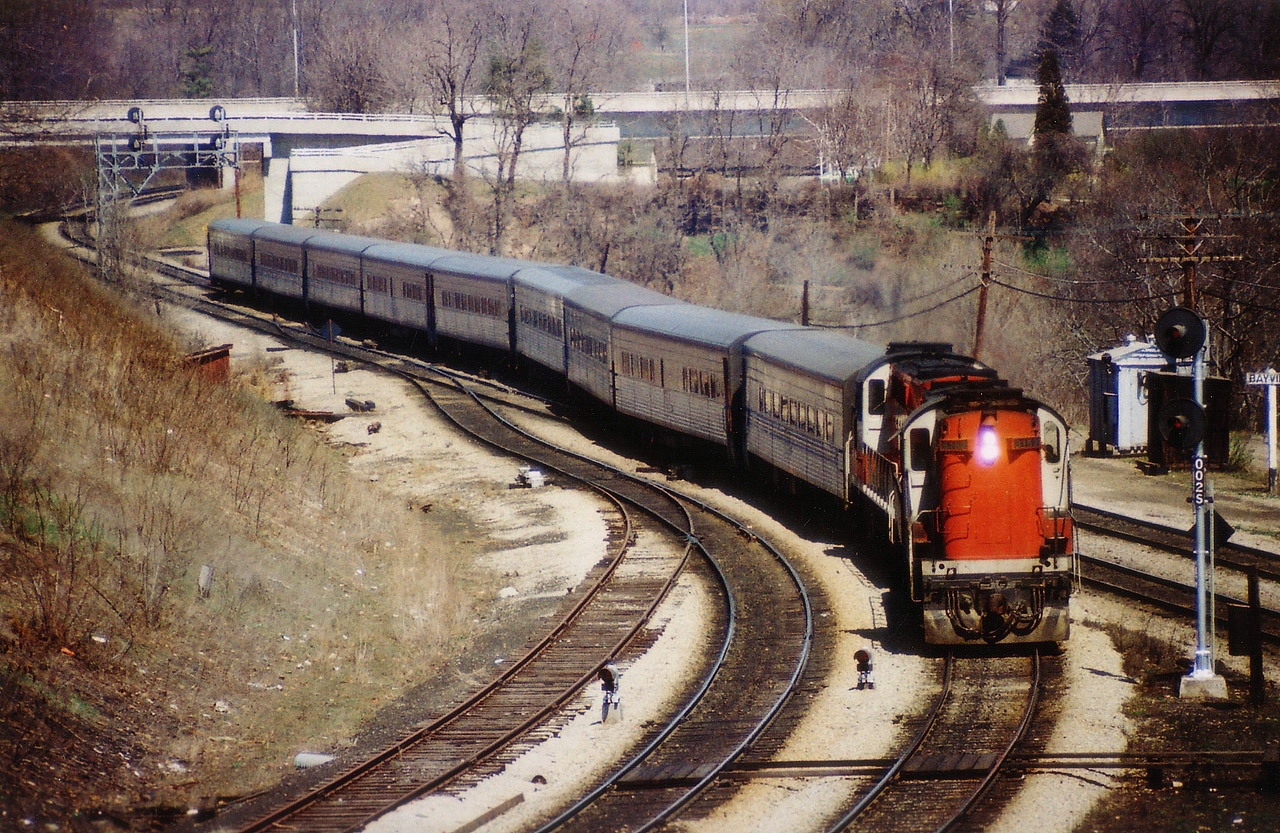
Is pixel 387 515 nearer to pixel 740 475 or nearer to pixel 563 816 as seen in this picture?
pixel 740 475

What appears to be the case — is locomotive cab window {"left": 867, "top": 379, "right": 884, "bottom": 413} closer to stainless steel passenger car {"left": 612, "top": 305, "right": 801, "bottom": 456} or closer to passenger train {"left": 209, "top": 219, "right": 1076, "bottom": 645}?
passenger train {"left": 209, "top": 219, "right": 1076, "bottom": 645}

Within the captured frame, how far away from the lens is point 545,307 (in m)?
35.3

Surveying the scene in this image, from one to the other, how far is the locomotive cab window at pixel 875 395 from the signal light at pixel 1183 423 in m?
4.95

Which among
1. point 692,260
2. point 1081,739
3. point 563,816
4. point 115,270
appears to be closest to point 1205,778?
point 1081,739

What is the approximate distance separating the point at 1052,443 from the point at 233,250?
46728mm

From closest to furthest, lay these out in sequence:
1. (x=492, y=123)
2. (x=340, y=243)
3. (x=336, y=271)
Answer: (x=336, y=271), (x=340, y=243), (x=492, y=123)

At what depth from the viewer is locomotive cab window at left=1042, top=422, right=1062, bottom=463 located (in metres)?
15.8

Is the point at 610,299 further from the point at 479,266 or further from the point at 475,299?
the point at 479,266

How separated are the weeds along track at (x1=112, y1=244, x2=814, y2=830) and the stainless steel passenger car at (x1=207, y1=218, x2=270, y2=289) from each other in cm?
3483

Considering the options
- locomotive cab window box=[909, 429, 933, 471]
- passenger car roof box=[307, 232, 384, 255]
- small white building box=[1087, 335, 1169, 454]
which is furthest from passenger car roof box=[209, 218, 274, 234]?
locomotive cab window box=[909, 429, 933, 471]

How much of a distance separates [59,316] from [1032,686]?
21.5 metres

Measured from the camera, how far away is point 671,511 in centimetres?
2428

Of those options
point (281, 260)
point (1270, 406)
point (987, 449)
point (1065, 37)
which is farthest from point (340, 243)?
point (1065, 37)

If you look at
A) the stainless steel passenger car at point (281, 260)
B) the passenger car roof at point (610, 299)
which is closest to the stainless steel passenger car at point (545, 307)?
the passenger car roof at point (610, 299)
